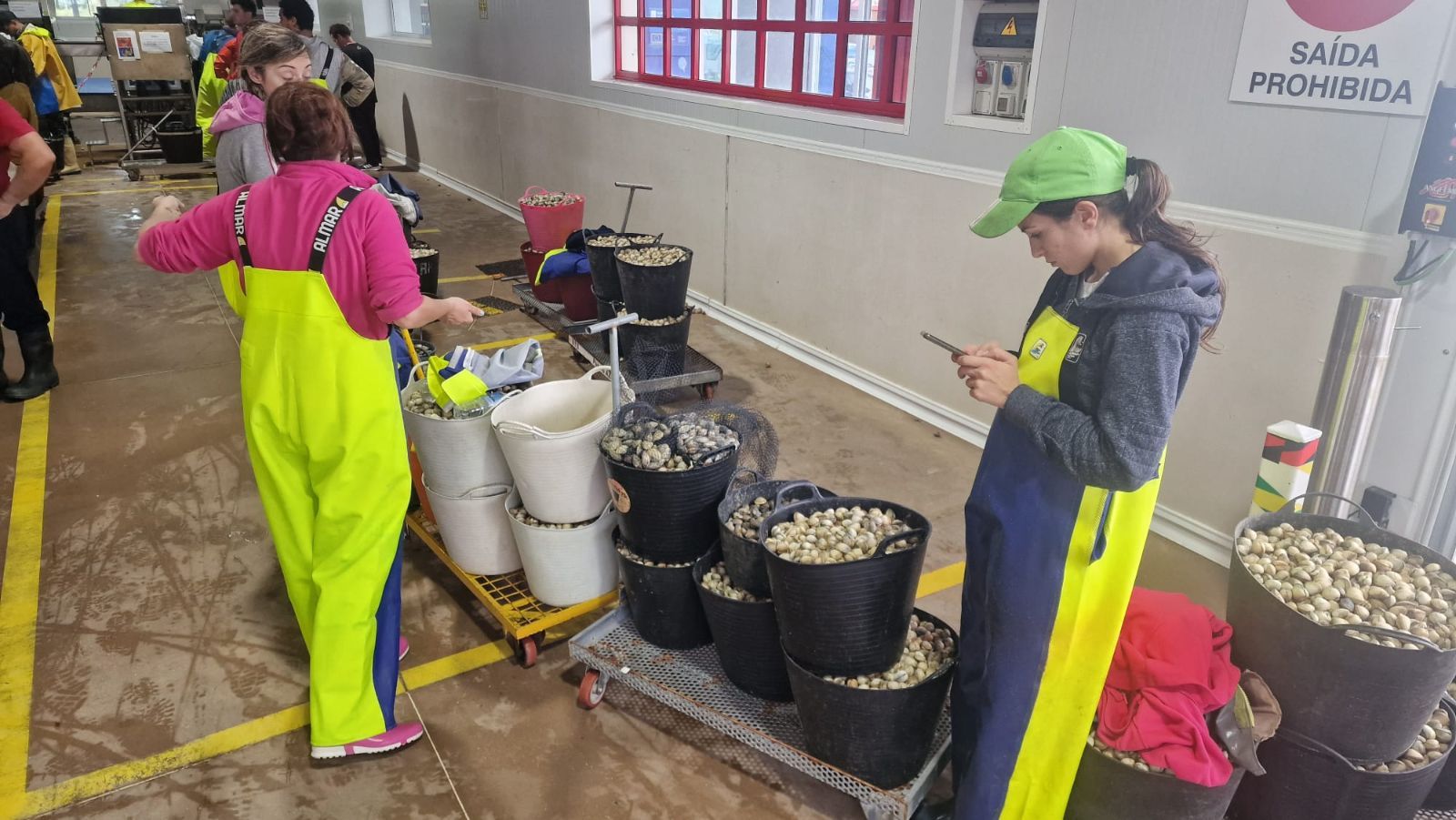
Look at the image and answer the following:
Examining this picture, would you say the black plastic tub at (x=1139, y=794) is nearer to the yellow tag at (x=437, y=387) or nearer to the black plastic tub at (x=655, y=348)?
the yellow tag at (x=437, y=387)

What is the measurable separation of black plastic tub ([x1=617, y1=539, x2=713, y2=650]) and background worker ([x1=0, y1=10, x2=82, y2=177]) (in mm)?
8968

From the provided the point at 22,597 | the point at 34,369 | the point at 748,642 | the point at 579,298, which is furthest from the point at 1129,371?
the point at 34,369

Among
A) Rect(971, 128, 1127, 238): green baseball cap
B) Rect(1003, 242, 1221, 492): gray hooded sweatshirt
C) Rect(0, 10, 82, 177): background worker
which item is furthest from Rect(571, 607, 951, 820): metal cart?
Rect(0, 10, 82, 177): background worker

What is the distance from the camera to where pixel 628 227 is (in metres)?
6.92

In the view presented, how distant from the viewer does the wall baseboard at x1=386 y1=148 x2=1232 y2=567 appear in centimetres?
345

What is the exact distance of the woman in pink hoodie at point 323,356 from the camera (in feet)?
6.75

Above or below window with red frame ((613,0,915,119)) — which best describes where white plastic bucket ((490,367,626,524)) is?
below

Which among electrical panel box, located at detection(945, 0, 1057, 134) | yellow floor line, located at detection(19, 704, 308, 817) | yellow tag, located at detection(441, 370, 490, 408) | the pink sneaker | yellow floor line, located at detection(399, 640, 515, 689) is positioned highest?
electrical panel box, located at detection(945, 0, 1057, 134)

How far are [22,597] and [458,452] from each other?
1.74 meters

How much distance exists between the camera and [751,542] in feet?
7.46

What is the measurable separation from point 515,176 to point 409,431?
6.41 metres

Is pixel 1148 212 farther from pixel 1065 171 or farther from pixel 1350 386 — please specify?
pixel 1350 386

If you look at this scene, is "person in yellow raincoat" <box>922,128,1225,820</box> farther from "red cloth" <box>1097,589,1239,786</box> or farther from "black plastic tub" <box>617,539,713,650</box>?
"black plastic tub" <box>617,539,713,650</box>

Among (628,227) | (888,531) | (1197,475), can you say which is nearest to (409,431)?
(888,531)
